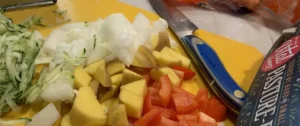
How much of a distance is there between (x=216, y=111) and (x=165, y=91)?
0.41 ft

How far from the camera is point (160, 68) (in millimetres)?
1045

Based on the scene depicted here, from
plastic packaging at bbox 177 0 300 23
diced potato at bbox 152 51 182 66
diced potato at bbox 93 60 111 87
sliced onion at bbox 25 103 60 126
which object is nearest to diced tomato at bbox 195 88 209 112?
diced potato at bbox 152 51 182 66

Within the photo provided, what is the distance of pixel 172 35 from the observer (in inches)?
49.4

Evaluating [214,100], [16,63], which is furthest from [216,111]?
[16,63]

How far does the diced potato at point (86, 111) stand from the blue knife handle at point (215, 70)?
0.29 m

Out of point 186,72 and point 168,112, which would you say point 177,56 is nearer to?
point 186,72

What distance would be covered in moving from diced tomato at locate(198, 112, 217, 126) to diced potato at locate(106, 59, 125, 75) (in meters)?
0.21

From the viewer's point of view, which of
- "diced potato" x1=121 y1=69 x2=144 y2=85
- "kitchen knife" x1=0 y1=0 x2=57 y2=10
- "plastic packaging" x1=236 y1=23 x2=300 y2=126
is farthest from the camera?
"kitchen knife" x1=0 y1=0 x2=57 y2=10

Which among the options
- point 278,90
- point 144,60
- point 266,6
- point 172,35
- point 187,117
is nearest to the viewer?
point 278,90

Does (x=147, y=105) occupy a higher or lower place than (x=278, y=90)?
lower

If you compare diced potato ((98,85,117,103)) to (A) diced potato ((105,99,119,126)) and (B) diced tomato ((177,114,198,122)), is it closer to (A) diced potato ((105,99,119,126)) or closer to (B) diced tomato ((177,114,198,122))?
(A) diced potato ((105,99,119,126))

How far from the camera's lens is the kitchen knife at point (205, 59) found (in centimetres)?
100

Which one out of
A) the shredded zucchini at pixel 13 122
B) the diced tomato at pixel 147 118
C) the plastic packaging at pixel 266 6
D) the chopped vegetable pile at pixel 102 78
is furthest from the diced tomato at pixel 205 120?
the plastic packaging at pixel 266 6

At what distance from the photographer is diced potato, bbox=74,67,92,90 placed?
97 centimetres
